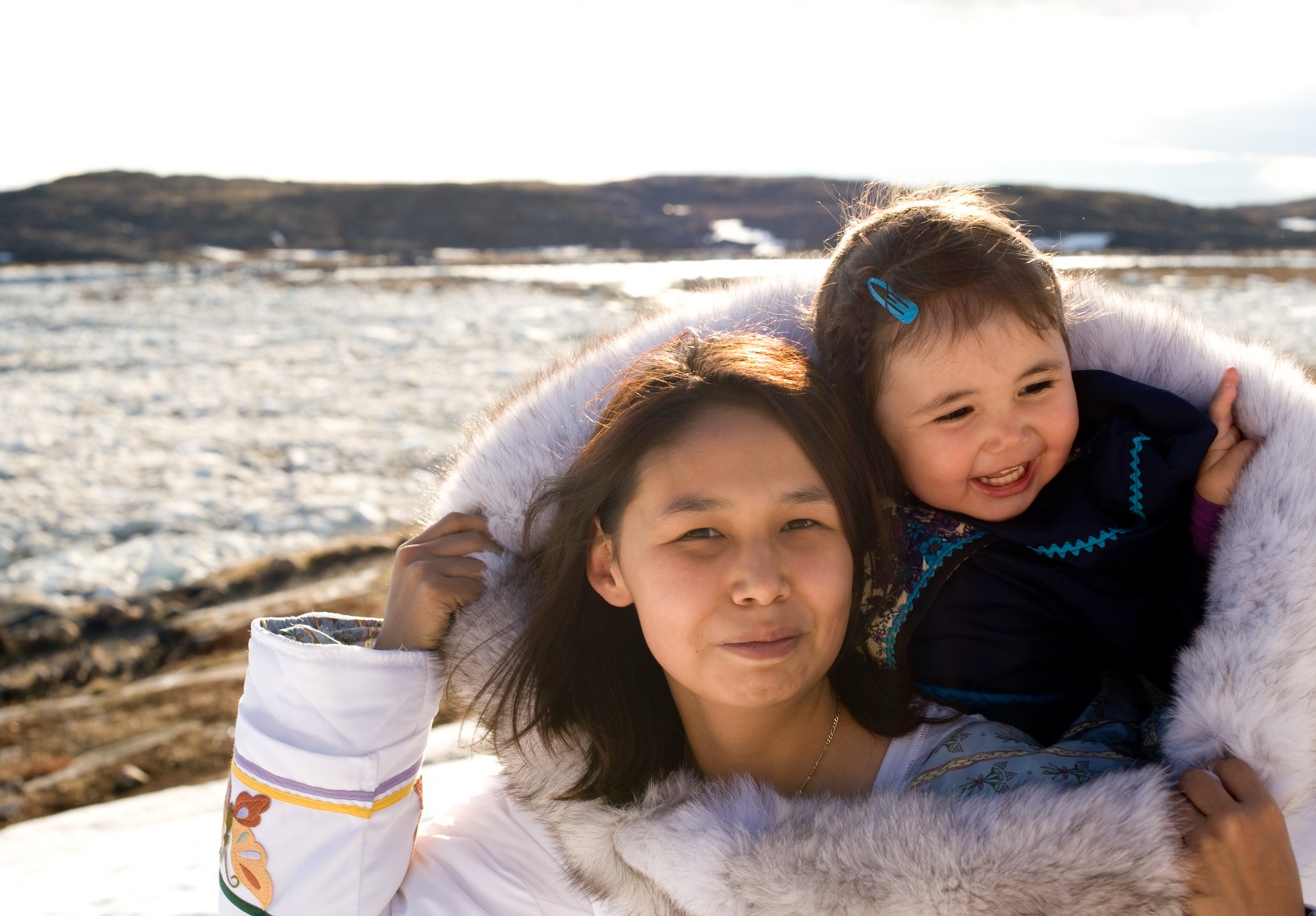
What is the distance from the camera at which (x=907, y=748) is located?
1.49 m

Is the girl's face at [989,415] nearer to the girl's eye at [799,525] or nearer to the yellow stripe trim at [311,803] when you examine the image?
the girl's eye at [799,525]

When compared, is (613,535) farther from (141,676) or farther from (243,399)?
(243,399)

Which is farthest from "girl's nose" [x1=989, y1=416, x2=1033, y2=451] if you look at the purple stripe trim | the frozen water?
the frozen water

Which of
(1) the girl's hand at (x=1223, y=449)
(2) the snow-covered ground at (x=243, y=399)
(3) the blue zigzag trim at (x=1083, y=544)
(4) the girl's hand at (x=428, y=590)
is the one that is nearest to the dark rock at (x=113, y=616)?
(2) the snow-covered ground at (x=243, y=399)

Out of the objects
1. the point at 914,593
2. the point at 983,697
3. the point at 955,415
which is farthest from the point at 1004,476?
the point at 983,697

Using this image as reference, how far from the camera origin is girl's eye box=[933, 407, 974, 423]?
1.64 metres

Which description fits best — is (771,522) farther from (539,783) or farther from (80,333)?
(80,333)

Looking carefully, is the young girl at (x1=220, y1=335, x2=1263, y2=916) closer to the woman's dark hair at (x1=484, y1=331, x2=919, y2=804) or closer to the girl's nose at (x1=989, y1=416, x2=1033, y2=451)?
the woman's dark hair at (x1=484, y1=331, x2=919, y2=804)

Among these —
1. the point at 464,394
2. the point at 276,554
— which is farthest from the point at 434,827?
the point at 464,394

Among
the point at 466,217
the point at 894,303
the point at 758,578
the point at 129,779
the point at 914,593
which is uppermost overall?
the point at 466,217

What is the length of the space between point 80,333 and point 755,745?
1200 centimetres

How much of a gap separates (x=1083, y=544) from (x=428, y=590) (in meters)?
1.05

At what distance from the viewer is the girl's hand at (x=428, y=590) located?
1580 millimetres

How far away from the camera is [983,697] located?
1.58m
